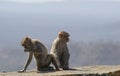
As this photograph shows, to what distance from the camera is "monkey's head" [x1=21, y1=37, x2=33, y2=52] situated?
95.8 feet

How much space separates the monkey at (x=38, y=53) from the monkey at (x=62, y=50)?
50 centimetres

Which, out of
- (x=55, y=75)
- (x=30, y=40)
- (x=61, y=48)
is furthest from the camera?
(x=61, y=48)

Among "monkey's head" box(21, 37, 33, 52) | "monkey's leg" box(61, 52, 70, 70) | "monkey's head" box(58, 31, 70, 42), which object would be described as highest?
"monkey's head" box(58, 31, 70, 42)

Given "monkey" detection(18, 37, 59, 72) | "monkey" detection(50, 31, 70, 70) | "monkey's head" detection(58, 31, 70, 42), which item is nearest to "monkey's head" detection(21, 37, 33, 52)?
"monkey" detection(18, 37, 59, 72)

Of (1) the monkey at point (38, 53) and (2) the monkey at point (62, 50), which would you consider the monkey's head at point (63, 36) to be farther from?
(1) the monkey at point (38, 53)

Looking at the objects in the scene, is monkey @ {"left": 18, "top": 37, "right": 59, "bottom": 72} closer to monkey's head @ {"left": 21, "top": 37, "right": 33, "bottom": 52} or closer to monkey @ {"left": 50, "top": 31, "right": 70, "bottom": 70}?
monkey's head @ {"left": 21, "top": 37, "right": 33, "bottom": 52}

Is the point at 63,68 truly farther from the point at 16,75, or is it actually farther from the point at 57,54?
the point at 16,75

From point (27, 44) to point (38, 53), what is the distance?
1.35 m

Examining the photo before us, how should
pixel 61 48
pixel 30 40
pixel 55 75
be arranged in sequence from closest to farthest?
pixel 55 75, pixel 30 40, pixel 61 48

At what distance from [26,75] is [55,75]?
67.9 inches

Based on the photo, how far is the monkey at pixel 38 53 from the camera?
29.4m

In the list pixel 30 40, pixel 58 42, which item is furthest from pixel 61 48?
pixel 30 40

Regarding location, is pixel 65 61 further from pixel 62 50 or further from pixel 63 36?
pixel 63 36

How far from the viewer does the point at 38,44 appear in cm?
3006
